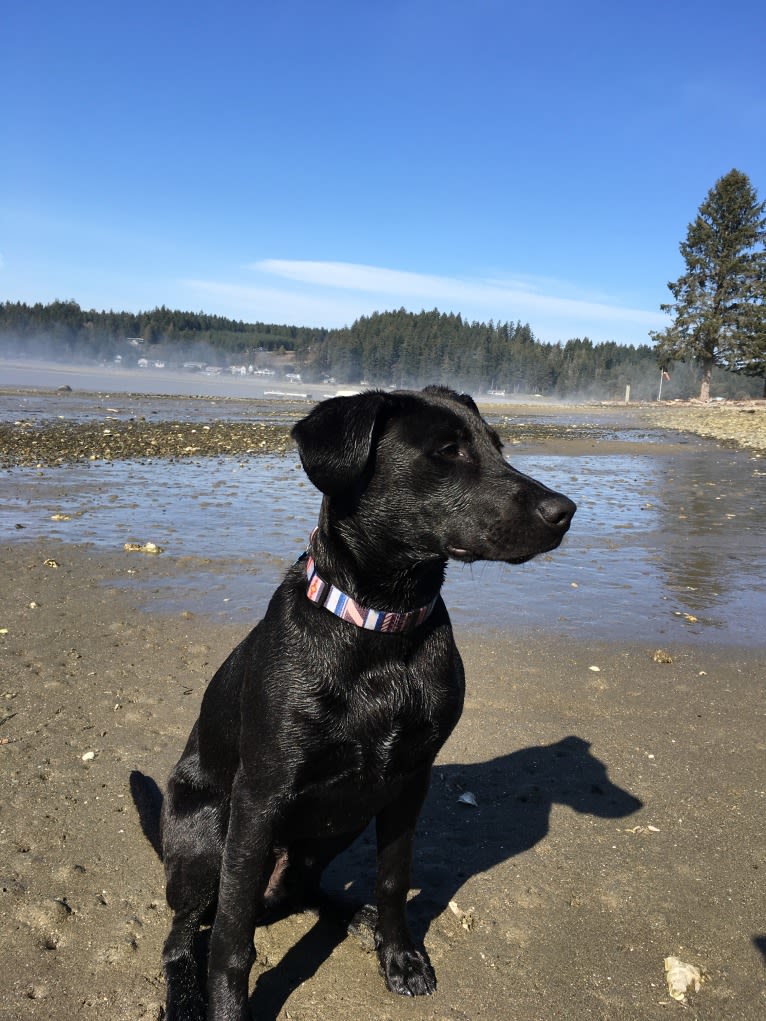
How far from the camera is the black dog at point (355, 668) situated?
2.52 meters

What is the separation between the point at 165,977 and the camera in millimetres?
2738

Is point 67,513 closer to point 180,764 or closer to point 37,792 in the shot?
point 37,792

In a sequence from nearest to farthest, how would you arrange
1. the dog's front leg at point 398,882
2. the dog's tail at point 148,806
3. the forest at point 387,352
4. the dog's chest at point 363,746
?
the dog's chest at point 363,746
the dog's front leg at point 398,882
the dog's tail at point 148,806
the forest at point 387,352

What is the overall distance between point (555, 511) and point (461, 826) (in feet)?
6.60

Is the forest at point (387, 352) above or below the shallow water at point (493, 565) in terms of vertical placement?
above

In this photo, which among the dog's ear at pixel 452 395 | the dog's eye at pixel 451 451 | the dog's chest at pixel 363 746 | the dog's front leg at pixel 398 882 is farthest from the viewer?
the dog's ear at pixel 452 395

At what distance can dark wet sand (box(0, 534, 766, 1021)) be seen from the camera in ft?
9.02

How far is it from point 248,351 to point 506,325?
167ft

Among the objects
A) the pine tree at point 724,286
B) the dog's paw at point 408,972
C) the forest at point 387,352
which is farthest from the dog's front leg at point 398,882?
the forest at point 387,352

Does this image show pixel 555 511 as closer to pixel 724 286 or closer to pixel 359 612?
pixel 359 612

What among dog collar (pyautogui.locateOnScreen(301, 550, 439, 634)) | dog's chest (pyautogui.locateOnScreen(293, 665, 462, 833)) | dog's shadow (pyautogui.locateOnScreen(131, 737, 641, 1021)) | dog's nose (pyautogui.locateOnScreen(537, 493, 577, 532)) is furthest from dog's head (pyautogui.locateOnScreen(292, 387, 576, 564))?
dog's shadow (pyautogui.locateOnScreen(131, 737, 641, 1021))

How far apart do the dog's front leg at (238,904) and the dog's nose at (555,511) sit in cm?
131

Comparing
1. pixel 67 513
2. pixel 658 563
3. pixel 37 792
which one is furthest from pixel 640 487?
pixel 37 792

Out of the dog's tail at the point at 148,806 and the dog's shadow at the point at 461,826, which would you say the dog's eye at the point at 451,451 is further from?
the dog's tail at the point at 148,806
